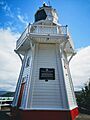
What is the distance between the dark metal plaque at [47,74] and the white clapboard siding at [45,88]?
199mm

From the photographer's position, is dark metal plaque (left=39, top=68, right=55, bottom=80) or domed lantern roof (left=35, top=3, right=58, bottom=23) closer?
dark metal plaque (left=39, top=68, right=55, bottom=80)

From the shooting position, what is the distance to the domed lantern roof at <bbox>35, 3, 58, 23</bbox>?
1390cm

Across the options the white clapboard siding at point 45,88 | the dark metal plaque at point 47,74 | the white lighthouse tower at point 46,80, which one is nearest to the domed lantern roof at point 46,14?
the white lighthouse tower at point 46,80

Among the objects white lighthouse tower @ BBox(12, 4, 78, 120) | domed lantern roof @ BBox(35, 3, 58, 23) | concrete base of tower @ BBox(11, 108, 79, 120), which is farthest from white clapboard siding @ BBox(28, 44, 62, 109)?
domed lantern roof @ BBox(35, 3, 58, 23)

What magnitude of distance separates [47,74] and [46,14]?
206 inches

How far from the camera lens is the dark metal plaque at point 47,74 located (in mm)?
11352

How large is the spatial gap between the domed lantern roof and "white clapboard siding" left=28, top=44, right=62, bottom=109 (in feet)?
10.7

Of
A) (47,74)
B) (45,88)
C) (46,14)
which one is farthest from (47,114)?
(46,14)

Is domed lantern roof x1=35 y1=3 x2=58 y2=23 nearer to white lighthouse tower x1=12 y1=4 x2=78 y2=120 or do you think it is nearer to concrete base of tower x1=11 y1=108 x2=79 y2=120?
white lighthouse tower x1=12 y1=4 x2=78 y2=120

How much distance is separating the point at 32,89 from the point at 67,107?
2.40 metres

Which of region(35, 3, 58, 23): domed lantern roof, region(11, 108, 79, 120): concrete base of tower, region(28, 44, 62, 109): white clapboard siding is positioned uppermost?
region(35, 3, 58, 23): domed lantern roof

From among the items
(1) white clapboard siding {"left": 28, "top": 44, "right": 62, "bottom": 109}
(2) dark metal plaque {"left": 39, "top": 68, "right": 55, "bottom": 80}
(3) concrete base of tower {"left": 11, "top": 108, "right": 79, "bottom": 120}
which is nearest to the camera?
(3) concrete base of tower {"left": 11, "top": 108, "right": 79, "bottom": 120}

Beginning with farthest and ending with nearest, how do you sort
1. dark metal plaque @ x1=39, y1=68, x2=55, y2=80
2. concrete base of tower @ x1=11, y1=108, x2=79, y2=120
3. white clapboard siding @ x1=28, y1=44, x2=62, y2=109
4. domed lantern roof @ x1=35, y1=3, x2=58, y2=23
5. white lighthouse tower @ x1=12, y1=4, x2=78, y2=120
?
domed lantern roof @ x1=35, y1=3, x2=58, y2=23, dark metal plaque @ x1=39, y1=68, x2=55, y2=80, white clapboard siding @ x1=28, y1=44, x2=62, y2=109, white lighthouse tower @ x1=12, y1=4, x2=78, y2=120, concrete base of tower @ x1=11, y1=108, x2=79, y2=120

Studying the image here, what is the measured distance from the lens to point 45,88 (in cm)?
1109
